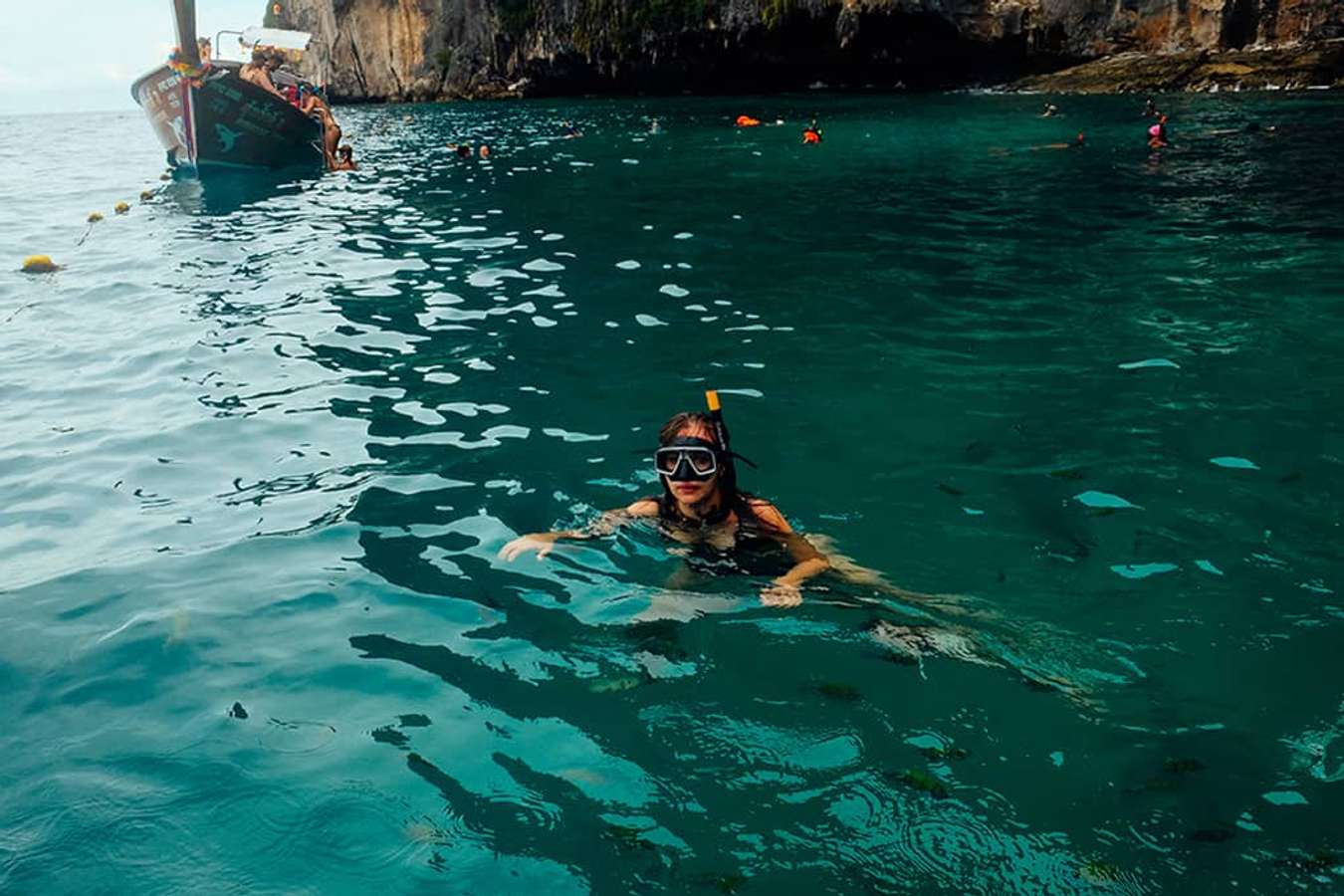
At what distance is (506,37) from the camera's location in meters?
52.4

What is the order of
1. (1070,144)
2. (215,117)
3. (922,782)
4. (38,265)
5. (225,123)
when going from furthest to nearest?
(225,123)
(215,117)
(1070,144)
(38,265)
(922,782)

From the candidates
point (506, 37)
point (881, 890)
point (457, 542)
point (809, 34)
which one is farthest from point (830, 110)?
point (881, 890)

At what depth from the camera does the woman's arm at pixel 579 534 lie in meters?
6.09

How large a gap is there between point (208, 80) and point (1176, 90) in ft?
104

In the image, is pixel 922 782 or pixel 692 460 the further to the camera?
pixel 692 460

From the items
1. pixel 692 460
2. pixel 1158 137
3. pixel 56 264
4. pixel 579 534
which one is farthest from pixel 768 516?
pixel 1158 137

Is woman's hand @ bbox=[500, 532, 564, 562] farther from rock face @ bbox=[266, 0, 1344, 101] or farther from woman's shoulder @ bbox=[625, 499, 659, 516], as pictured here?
rock face @ bbox=[266, 0, 1344, 101]

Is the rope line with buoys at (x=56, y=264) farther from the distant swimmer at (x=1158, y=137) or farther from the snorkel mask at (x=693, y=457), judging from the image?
the distant swimmer at (x=1158, y=137)

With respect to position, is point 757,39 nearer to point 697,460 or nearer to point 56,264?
point 56,264

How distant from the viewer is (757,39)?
43281 mm

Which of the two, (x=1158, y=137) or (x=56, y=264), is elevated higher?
(x=1158, y=137)

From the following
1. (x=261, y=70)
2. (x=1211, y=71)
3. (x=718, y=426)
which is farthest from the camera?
(x=1211, y=71)

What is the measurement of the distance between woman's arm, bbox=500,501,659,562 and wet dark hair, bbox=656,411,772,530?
0.15 m

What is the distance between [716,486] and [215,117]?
23615 mm
